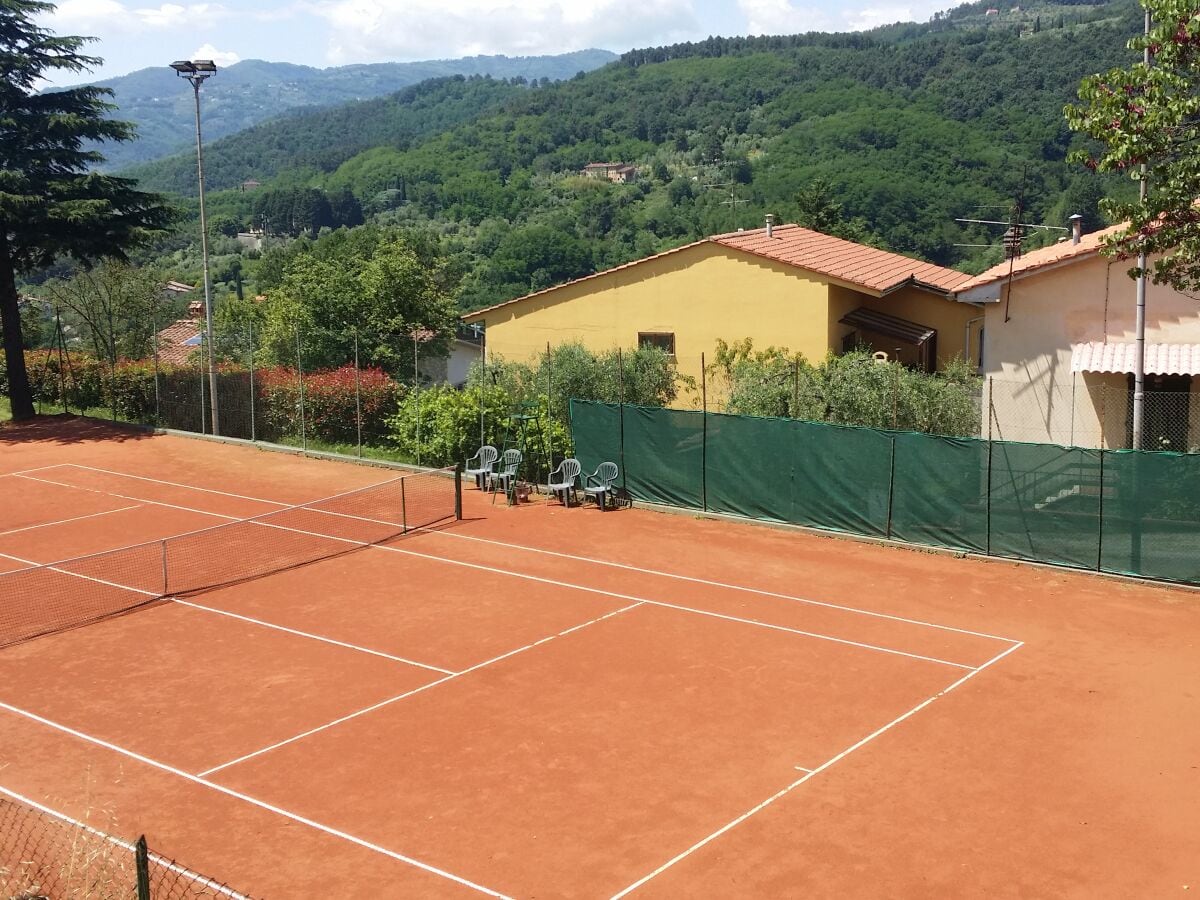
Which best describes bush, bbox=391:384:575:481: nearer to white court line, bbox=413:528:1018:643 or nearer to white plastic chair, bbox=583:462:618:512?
white plastic chair, bbox=583:462:618:512

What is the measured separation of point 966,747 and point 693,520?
10.2 m

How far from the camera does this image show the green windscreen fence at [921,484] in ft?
58.8

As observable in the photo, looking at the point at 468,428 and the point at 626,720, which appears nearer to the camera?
the point at 626,720

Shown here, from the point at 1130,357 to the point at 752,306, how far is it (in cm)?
922

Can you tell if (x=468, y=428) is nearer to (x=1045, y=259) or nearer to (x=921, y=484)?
(x=921, y=484)

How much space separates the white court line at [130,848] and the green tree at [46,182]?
22.5 meters

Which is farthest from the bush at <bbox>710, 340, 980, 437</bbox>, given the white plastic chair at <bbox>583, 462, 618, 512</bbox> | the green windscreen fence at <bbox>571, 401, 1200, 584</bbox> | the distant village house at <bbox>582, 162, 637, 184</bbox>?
the distant village house at <bbox>582, 162, 637, 184</bbox>

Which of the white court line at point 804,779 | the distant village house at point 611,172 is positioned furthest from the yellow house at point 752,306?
the distant village house at point 611,172

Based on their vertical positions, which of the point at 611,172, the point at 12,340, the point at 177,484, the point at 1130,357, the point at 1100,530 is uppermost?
the point at 611,172

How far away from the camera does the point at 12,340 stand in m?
31.8

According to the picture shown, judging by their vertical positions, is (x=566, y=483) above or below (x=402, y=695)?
above

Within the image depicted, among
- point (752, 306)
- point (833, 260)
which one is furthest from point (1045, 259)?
point (752, 306)

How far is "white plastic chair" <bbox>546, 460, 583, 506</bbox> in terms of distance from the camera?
75.5ft

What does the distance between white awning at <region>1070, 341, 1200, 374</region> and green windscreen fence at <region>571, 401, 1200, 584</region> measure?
294cm
